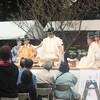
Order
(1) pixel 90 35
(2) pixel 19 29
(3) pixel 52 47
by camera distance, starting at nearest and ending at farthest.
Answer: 1. (1) pixel 90 35
2. (3) pixel 52 47
3. (2) pixel 19 29

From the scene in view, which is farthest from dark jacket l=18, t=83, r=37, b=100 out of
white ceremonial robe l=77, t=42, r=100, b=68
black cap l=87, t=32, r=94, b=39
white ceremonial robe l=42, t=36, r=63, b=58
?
white ceremonial robe l=42, t=36, r=63, b=58

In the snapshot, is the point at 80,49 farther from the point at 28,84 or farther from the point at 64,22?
the point at 28,84

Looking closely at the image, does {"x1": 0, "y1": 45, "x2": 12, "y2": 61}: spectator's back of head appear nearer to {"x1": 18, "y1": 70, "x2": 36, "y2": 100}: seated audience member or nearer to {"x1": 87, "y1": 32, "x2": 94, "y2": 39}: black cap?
{"x1": 18, "y1": 70, "x2": 36, "y2": 100}: seated audience member

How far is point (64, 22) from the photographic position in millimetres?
14102

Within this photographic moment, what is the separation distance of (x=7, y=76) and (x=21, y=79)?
0.92 m

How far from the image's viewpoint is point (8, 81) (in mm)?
3457

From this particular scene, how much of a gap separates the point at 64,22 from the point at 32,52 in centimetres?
591

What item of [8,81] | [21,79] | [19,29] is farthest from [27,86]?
[19,29]

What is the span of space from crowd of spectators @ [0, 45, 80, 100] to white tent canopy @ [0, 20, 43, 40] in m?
9.16

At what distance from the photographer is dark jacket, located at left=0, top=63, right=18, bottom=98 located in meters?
3.43

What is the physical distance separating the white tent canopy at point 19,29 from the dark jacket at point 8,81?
425 inches

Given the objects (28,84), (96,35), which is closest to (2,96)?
(28,84)

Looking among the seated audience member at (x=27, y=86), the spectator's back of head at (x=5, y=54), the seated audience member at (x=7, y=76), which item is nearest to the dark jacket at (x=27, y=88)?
the seated audience member at (x=27, y=86)

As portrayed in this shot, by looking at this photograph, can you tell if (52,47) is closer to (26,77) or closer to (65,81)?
(65,81)
